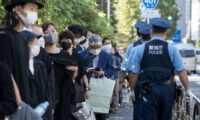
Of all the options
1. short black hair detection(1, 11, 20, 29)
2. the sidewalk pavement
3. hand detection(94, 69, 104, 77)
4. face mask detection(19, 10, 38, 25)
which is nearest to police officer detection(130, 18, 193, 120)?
hand detection(94, 69, 104, 77)

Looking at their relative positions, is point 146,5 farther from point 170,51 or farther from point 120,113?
point 170,51

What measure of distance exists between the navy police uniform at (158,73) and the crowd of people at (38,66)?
97 centimetres

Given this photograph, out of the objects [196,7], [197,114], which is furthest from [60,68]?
[196,7]

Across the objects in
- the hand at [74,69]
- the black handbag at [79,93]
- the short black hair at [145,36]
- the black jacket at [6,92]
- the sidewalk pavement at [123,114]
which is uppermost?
the black jacket at [6,92]

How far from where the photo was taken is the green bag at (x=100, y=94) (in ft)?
27.5

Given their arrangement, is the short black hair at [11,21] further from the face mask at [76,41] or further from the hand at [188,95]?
the face mask at [76,41]

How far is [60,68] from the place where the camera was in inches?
269

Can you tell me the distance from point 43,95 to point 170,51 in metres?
2.05

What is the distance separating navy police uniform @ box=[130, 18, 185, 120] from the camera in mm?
6605

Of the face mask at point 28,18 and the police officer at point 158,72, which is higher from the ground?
the face mask at point 28,18

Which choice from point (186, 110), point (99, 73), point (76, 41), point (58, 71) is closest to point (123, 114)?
point (76, 41)

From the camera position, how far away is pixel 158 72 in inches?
260

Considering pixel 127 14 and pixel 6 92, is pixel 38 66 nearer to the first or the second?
pixel 6 92

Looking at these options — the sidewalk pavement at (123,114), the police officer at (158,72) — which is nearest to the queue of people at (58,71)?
the police officer at (158,72)
